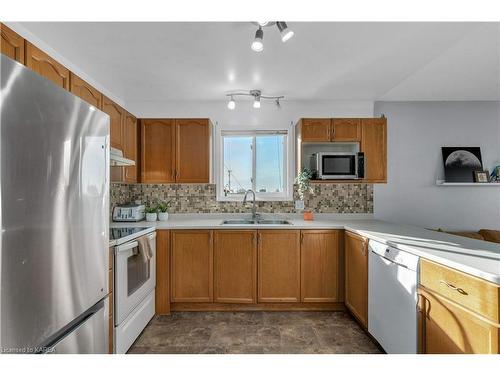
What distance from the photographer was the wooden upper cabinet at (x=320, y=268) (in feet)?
8.59

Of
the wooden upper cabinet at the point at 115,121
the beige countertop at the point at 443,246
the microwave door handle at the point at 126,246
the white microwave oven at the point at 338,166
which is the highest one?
the wooden upper cabinet at the point at 115,121

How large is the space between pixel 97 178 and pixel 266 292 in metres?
1.99

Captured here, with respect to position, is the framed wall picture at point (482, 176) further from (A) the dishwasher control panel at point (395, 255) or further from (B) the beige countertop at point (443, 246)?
(A) the dishwasher control panel at point (395, 255)

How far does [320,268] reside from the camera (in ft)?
8.61

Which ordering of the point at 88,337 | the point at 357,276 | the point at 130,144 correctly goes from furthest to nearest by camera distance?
the point at 130,144, the point at 357,276, the point at 88,337

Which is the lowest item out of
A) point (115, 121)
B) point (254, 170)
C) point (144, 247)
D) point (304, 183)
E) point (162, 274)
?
point (162, 274)

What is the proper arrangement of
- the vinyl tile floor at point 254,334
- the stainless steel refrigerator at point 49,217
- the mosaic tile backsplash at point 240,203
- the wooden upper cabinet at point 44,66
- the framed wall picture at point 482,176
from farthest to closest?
the mosaic tile backsplash at point 240,203 < the framed wall picture at point 482,176 < the vinyl tile floor at point 254,334 < the wooden upper cabinet at point 44,66 < the stainless steel refrigerator at point 49,217

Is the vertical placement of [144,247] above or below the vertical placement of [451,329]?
above

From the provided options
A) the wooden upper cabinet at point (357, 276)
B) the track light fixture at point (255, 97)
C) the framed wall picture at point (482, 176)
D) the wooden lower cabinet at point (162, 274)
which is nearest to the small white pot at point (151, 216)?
the wooden lower cabinet at point (162, 274)

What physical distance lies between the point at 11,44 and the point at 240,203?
8.01 ft

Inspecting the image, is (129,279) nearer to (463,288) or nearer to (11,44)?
(11,44)

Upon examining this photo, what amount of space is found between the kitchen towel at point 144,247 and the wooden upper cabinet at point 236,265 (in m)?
0.66

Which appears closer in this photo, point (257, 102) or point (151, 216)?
point (257, 102)

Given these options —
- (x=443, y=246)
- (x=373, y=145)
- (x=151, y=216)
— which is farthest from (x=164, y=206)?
(x=443, y=246)
